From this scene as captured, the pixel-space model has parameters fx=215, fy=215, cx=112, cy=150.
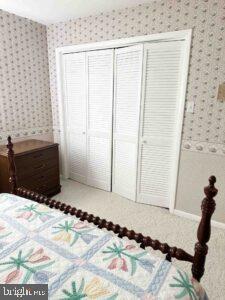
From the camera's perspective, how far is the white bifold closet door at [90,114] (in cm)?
286

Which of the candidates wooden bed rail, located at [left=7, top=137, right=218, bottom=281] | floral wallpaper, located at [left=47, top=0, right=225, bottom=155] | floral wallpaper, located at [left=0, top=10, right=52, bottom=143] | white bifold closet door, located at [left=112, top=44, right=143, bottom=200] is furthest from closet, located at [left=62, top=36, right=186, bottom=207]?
wooden bed rail, located at [left=7, top=137, right=218, bottom=281]

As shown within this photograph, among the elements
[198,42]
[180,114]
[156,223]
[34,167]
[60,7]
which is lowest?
[156,223]

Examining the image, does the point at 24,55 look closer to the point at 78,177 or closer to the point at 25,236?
the point at 78,177

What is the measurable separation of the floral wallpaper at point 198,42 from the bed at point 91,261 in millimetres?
1352

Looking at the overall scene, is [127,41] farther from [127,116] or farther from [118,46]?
[127,116]

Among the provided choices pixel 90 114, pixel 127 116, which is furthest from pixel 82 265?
pixel 90 114

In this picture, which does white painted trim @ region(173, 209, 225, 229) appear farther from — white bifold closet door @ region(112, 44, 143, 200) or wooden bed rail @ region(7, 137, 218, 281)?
wooden bed rail @ region(7, 137, 218, 281)

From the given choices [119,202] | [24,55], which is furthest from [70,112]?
[119,202]

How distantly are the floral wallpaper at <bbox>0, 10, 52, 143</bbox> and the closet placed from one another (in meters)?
0.34

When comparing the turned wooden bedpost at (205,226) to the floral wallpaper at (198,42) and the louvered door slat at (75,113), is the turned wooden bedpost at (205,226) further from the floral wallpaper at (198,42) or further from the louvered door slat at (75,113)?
the louvered door slat at (75,113)

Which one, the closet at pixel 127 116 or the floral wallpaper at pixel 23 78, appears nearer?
the closet at pixel 127 116

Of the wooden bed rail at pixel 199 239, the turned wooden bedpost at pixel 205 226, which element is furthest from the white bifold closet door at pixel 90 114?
the turned wooden bedpost at pixel 205 226

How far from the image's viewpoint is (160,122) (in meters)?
2.54

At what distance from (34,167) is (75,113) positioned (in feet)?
3.41
